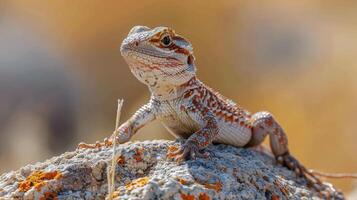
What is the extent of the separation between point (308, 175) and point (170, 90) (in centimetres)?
155

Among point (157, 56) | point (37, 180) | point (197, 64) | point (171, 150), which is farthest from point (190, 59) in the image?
point (197, 64)

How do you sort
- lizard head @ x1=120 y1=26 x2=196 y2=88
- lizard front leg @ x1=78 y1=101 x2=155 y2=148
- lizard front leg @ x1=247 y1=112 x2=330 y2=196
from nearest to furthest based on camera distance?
lizard head @ x1=120 y1=26 x2=196 y2=88
lizard front leg @ x1=78 y1=101 x2=155 y2=148
lizard front leg @ x1=247 y1=112 x2=330 y2=196

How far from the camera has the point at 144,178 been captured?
13.7 feet

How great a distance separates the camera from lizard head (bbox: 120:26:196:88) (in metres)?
5.11

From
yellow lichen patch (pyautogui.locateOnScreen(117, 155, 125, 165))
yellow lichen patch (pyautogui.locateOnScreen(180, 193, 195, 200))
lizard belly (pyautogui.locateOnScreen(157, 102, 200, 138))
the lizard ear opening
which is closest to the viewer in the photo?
yellow lichen patch (pyautogui.locateOnScreen(180, 193, 195, 200))

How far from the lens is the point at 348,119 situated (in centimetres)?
1442

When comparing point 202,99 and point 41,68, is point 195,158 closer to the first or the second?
point 202,99

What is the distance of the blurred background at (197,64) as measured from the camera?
1413 cm

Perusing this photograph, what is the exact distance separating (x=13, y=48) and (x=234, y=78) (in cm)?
556

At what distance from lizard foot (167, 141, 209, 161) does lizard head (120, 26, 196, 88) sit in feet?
2.34

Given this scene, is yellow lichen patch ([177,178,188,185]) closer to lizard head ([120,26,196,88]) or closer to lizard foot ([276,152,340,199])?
lizard head ([120,26,196,88])

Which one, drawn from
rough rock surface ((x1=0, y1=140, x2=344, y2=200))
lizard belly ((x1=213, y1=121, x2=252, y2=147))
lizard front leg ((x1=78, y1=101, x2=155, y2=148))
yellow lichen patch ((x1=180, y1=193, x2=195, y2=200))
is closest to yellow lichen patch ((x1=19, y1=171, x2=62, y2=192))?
rough rock surface ((x1=0, y1=140, x2=344, y2=200))

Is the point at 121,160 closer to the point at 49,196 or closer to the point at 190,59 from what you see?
the point at 49,196

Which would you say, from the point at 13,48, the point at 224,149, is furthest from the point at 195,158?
the point at 13,48
